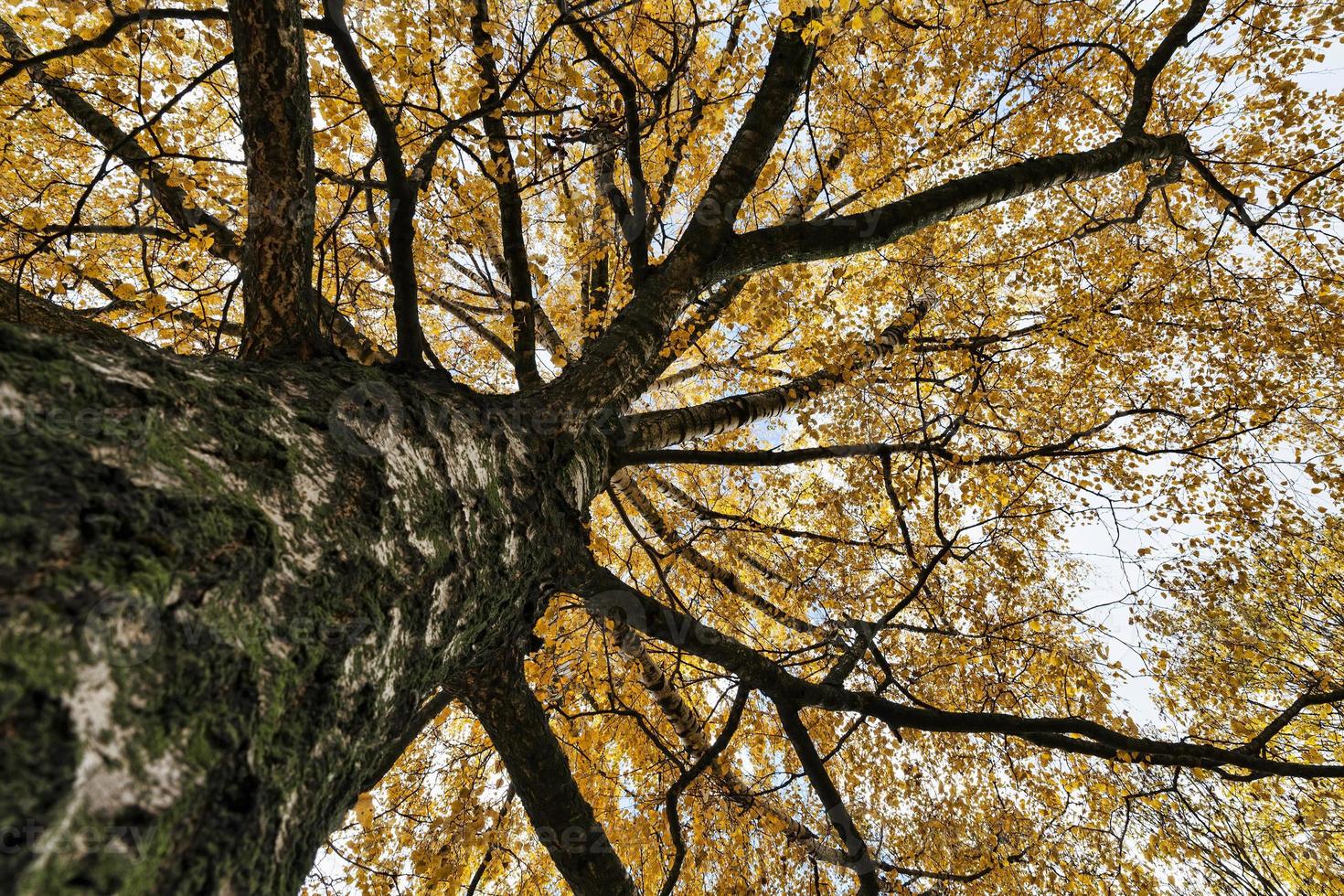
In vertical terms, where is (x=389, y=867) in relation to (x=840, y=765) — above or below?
below

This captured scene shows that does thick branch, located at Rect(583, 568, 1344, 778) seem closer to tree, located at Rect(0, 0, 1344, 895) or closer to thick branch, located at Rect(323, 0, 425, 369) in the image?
tree, located at Rect(0, 0, 1344, 895)

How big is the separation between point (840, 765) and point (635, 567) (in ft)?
11.3

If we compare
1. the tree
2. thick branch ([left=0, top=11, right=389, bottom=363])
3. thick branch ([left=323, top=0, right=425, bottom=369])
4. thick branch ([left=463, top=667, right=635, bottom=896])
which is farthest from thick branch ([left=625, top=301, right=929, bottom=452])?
thick branch ([left=0, top=11, right=389, bottom=363])

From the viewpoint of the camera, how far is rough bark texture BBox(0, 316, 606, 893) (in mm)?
522

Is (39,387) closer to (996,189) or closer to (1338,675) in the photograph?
(996,189)

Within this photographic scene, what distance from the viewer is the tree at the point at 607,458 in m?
0.75

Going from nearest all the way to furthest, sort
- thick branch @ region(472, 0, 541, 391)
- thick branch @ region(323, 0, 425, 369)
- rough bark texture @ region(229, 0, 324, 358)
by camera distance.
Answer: rough bark texture @ region(229, 0, 324, 358) → thick branch @ region(323, 0, 425, 369) → thick branch @ region(472, 0, 541, 391)

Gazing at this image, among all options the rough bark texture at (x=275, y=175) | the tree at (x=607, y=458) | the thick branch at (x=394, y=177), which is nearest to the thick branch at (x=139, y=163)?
the tree at (x=607, y=458)

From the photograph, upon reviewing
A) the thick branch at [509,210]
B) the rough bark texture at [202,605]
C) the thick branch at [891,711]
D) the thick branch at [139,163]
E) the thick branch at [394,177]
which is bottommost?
the rough bark texture at [202,605]

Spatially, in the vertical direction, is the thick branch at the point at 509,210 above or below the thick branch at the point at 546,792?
above

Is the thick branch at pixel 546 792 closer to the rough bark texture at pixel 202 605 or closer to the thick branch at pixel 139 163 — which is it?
the rough bark texture at pixel 202 605

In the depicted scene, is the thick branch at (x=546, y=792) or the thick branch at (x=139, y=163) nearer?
the thick branch at (x=546, y=792)

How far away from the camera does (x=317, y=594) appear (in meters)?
0.92

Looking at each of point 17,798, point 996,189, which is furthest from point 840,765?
point 17,798
